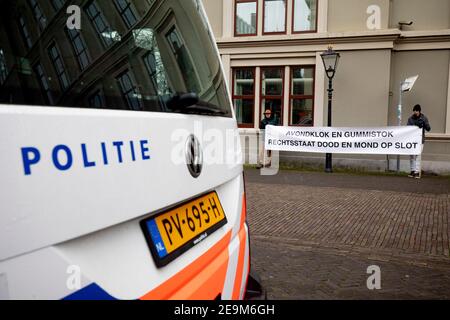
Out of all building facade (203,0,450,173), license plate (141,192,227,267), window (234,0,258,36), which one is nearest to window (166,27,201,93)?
license plate (141,192,227,267)

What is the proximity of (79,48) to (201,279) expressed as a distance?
992 millimetres

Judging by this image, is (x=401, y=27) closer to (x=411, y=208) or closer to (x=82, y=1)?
(x=411, y=208)

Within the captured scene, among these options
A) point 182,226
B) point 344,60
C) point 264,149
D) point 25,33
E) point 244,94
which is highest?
point 344,60

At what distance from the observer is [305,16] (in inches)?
588

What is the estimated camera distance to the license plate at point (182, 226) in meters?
1.50

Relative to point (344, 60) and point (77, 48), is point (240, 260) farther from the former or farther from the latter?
point (344, 60)

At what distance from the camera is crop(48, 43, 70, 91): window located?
124 centimetres

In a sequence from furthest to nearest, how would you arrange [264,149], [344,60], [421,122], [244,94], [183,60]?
[244,94] → [344,60] → [264,149] → [421,122] → [183,60]

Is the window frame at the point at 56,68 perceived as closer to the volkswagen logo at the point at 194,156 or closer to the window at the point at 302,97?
the volkswagen logo at the point at 194,156

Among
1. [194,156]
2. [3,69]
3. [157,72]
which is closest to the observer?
[3,69]

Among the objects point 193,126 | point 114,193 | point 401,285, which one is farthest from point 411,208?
point 114,193

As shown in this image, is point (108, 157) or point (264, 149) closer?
point (108, 157)

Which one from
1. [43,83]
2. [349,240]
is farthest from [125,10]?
[349,240]

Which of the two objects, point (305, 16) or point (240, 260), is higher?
point (305, 16)
